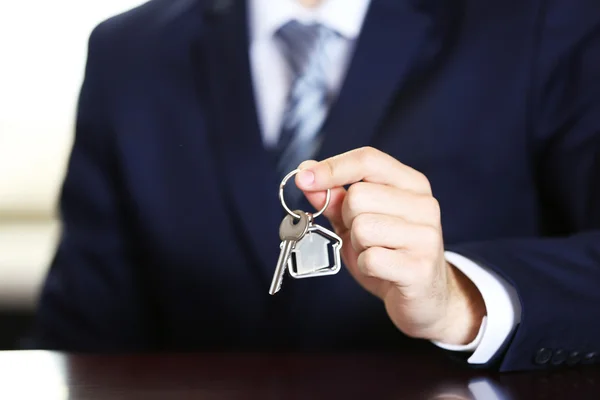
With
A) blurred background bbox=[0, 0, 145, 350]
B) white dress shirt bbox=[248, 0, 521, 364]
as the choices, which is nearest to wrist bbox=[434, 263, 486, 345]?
white dress shirt bbox=[248, 0, 521, 364]

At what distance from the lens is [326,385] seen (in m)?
0.54

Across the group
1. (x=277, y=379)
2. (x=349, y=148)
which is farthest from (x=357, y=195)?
(x=349, y=148)

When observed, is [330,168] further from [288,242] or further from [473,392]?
[473,392]

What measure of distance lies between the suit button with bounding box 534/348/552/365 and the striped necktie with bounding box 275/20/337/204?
1.13 ft

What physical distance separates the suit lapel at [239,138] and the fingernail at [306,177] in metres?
0.31

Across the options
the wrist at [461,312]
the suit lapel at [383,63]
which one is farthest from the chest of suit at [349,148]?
the wrist at [461,312]

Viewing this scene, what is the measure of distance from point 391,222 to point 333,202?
6 cm

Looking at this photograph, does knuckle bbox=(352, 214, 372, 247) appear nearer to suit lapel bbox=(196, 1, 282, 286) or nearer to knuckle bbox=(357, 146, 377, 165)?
knuckle bbox=(357, 146, 377, 165)

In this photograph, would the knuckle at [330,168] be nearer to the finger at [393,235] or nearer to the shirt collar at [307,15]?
the finger at [393,235]

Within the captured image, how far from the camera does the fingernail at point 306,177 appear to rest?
1.80ft

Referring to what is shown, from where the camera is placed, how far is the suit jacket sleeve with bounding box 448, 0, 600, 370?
2.01ft

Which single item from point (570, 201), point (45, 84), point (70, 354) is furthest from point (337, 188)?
point (45, 84)

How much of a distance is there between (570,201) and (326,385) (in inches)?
17.2

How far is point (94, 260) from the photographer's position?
986 mm
